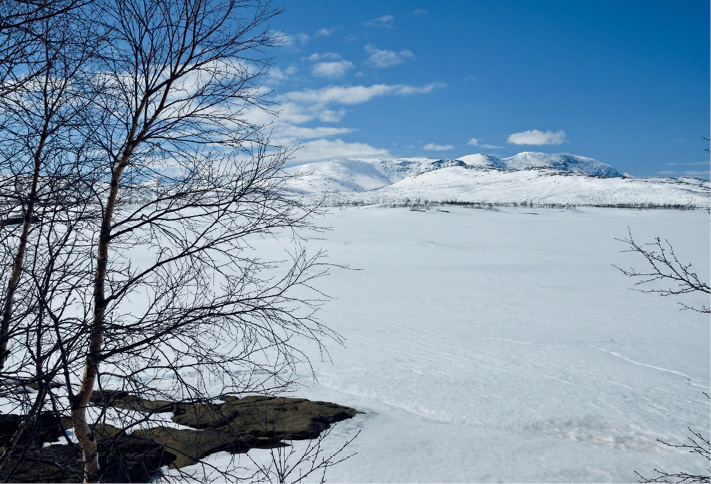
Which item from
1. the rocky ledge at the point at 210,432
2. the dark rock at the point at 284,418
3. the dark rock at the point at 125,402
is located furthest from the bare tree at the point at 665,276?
the dark rock at the point at 284,418

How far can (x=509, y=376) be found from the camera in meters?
10.2

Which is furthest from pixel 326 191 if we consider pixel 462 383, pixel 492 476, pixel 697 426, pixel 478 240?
pixel 478 240

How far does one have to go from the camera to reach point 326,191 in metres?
4.32

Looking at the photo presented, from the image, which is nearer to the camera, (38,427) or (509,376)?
(38,427)

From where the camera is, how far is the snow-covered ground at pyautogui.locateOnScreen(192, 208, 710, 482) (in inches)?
265

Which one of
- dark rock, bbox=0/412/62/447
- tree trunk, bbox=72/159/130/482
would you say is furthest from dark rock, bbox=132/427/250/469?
tree trunk, bbox=72/159/130/482

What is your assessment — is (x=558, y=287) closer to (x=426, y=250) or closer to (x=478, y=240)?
(x=426, y=250)

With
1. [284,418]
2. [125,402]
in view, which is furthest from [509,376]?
[125,402]

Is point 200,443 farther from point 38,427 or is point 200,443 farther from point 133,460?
point 38,427

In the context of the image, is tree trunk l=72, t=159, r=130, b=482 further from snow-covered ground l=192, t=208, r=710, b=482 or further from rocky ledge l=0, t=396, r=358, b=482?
snow-covered ground l=192, t=208, r=710, b=482

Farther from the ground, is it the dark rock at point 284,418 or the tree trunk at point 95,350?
the tree trunk at point 95,350

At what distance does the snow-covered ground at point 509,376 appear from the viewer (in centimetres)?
673

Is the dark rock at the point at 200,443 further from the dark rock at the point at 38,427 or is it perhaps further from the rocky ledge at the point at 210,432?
the dark rock at the point at 38,427

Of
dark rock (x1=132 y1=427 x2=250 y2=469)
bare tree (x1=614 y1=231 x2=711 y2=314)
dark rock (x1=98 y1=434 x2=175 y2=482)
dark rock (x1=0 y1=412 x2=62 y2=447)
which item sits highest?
bare tree (x1=614 y1=231 x2=711 y2=314)
